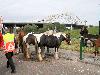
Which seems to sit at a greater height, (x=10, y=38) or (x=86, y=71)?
(x=10, y=38)

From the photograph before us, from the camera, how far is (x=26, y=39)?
785 inches

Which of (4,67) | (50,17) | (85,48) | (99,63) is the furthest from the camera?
(50,17)

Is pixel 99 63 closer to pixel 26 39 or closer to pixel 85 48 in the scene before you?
pixel 26 39

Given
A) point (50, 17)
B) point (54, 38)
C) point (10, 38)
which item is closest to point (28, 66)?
point (10, 38)

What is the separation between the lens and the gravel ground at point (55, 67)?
15.7m

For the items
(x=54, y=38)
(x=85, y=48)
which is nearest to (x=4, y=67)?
(x=54, y=38)

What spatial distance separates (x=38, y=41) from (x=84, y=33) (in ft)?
35.7

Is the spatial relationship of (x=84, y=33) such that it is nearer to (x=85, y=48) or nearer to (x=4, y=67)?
(x=85, y=48)

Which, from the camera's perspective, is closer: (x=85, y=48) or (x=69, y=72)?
(x=69, y=72)

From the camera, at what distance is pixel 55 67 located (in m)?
17.1

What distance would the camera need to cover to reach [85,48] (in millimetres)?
26609

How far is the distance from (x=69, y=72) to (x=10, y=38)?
335 cm

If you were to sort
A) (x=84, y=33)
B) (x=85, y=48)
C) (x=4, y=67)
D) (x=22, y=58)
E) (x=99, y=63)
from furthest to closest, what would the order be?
(x=84, y=33) → (x=85, y=48) → (x=22, y=58) → (x=99, y=63) → (x=4, y=67)

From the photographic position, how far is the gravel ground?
51.4 feet
